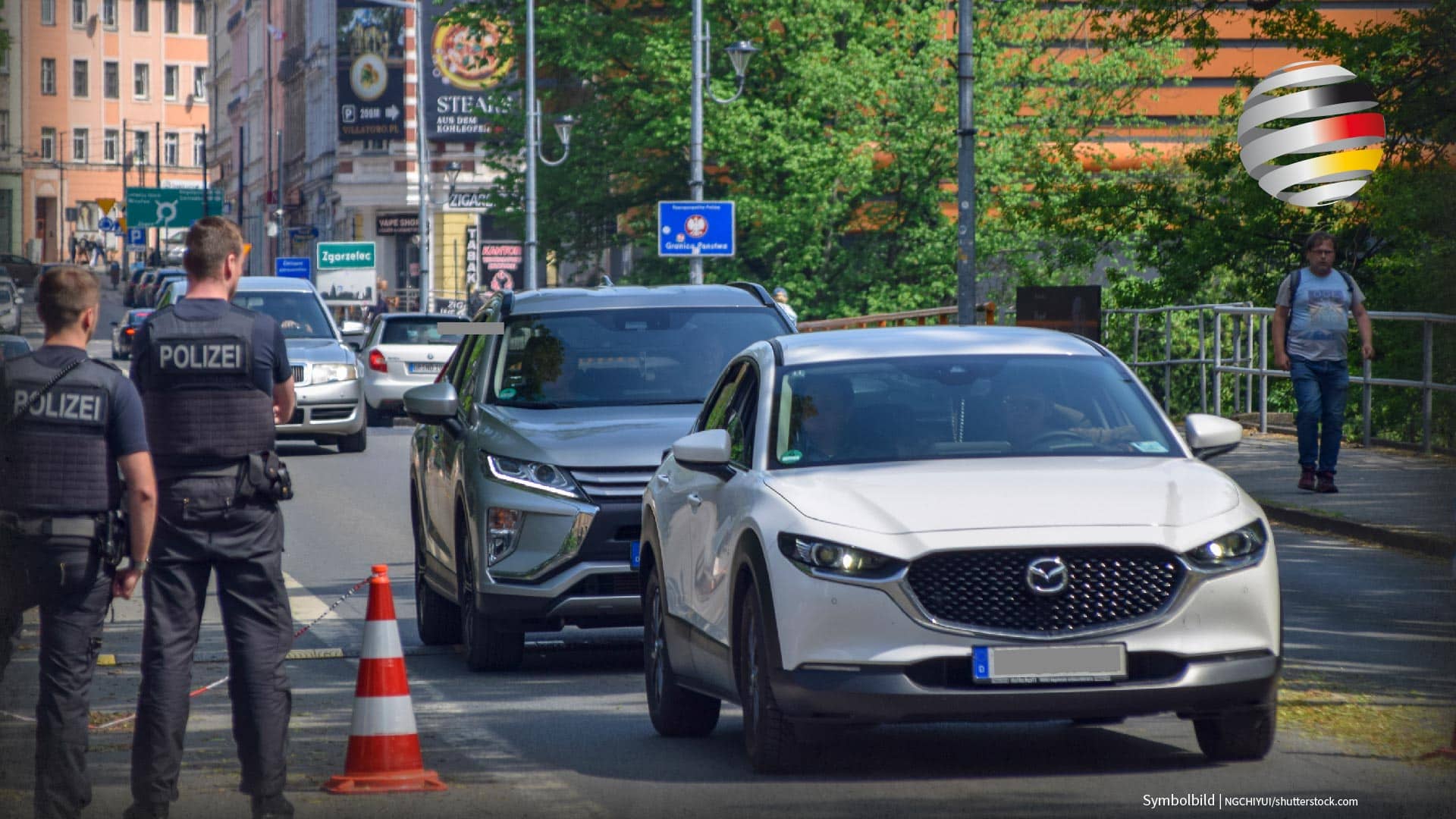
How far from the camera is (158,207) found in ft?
311

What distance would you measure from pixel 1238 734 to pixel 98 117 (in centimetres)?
11939

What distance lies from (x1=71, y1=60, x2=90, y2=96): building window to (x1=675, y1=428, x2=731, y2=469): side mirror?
115780mm

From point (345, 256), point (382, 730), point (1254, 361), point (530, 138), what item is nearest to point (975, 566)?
point (382, 730)

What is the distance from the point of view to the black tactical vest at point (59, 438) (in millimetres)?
6902

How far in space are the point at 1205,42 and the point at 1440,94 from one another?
3.96 meters

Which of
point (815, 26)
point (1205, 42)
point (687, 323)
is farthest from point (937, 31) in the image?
point (687, 323)

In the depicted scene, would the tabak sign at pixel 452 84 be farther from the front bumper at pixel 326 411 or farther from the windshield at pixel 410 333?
the front bumper at pixel 326 411

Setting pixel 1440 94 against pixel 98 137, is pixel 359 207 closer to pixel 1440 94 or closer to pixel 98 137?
pixel 98 137

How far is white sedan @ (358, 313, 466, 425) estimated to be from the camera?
32344mm

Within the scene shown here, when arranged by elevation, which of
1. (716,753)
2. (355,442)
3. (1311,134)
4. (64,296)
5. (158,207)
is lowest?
(355,442)

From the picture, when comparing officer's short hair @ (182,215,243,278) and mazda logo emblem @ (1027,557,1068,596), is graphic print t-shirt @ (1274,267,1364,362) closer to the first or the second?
mazda logo emblem @ (1027,557,1068,596)

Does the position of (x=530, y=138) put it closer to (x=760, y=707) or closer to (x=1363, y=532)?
(x=1363, y=532)

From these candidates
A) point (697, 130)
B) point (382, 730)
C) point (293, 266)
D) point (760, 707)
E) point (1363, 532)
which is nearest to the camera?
point (760, 707)

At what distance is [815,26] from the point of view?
45.8m
